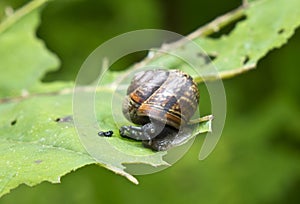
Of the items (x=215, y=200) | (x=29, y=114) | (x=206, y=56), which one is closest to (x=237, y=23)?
(x=206, y=56)

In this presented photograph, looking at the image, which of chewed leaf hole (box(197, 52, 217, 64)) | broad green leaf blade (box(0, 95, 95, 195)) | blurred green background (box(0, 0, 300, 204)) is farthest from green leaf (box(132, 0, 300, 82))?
blurred green background (box(0, 0, 300, 204))

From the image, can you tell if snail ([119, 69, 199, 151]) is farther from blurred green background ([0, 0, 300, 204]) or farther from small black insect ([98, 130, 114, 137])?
blurred green background ([0, 0, 300, 204])

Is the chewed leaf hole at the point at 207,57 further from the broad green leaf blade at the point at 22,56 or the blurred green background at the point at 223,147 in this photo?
the blurred green background at the point at 223,147

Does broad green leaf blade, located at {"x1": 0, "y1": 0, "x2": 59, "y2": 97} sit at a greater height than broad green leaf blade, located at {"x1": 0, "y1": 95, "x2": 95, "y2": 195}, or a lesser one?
Result: lesser

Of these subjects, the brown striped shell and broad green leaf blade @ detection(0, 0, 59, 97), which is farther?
broad green leaf blade @ detection(0, 0, 59, 97)

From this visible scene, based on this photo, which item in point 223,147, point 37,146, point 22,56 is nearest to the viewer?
point 37,146

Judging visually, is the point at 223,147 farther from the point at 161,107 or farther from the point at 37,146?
the point at 37,146

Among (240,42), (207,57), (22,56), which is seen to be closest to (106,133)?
(207,57)
